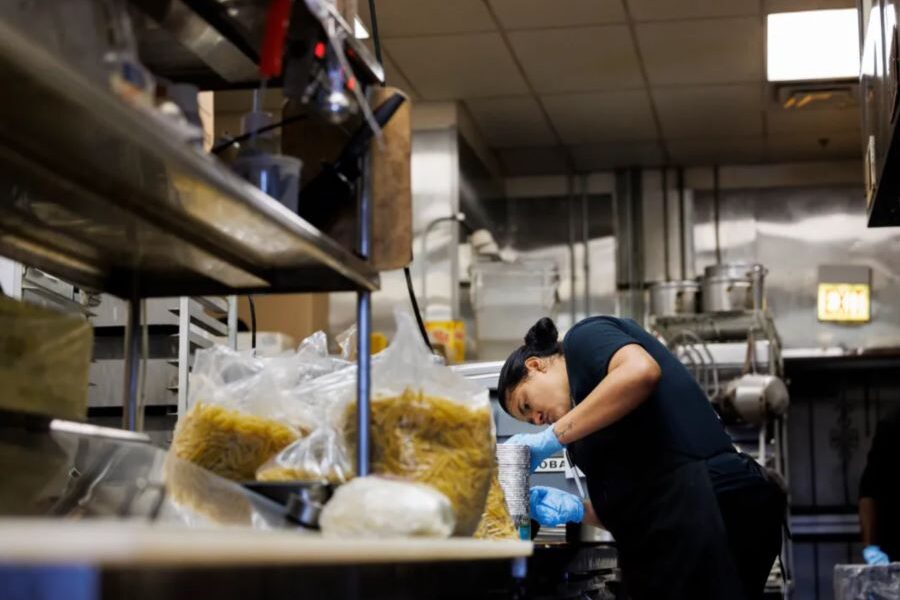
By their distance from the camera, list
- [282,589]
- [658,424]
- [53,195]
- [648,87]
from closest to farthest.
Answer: [282,589], [53,195], [658,424], [648,87]

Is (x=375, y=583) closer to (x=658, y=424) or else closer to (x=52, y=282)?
(x=658, y=424)

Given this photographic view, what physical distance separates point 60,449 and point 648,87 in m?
4.42

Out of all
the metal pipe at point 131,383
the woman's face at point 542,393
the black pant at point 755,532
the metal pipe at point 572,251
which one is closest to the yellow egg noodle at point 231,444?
the metal pipe at point 131,383

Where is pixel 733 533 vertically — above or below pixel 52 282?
below

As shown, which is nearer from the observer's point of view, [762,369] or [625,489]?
[625,489]

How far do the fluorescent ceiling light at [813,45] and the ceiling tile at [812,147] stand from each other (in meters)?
0.97

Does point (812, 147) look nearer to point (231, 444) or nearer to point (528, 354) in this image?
point (528, 354)

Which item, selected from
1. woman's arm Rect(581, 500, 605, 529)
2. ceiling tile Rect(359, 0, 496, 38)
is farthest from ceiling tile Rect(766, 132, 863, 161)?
woman's arm Rect(581, 500, 605, 529)

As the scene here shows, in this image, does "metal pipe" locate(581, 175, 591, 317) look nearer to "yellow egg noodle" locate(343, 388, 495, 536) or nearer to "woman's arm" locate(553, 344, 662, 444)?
"woman's arm" locate(553, 344, 662, 444)

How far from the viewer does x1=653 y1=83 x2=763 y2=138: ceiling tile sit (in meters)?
5.82

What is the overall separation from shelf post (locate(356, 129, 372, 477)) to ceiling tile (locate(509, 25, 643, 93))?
3.27 m

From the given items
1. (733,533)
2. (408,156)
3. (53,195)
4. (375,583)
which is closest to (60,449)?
(53,195)

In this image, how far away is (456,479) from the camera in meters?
1.88

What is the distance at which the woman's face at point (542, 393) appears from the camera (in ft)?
10.3
